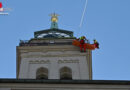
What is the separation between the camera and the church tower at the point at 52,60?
148ft

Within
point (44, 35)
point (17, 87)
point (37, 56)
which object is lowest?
point (17, 87)

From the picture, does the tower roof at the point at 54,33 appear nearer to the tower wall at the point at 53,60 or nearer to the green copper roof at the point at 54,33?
the green copper roof at the point at 54,33

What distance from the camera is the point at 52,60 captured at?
4706 cm

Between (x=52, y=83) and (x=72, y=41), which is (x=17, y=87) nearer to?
(x=52, y=83)

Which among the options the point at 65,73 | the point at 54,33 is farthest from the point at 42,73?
the point at 54,33

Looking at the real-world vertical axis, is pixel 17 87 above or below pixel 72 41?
below

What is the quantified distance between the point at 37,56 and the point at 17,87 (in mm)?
12864

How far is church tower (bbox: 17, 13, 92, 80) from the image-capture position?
45.2 metres

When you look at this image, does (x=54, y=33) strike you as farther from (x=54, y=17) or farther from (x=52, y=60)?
(x=52, y=60)

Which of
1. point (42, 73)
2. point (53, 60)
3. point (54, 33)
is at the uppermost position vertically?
point (54, 33)

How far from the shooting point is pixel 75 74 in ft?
147

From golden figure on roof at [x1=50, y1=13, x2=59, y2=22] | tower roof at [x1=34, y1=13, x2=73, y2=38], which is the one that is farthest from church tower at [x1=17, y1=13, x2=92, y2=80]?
golden figure on roof at [x1=50, y1=13, x2=59, y2=22]

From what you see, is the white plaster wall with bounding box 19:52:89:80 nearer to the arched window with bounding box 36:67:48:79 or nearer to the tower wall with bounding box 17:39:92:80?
the tower wall with bounding box 17:39:92:80

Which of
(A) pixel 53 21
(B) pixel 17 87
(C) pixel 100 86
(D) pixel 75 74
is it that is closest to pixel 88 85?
(C) pixel 100 86
